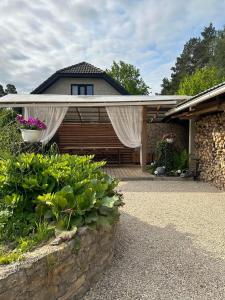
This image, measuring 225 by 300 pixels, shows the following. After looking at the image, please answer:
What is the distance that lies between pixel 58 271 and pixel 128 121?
22.5 feet

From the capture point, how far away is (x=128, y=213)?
15.5 ft

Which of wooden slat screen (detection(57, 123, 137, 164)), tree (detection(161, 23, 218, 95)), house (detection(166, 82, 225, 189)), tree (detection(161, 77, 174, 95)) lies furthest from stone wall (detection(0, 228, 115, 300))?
tree (detection(161, 77, 174, 95))

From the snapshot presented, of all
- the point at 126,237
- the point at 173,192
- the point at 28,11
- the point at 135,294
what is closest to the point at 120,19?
the point at 28,11

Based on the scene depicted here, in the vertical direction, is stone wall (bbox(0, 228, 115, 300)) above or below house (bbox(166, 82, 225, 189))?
below

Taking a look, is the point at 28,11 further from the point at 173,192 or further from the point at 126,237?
the point at 173,192

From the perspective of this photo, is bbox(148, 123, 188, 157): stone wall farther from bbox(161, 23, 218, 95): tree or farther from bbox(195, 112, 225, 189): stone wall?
bbox(161, 23, 218, 95): tree

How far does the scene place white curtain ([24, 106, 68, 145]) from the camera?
8562 millimetres

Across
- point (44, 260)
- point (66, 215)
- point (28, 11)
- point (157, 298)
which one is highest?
point (28, 11)

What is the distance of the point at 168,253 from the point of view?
3203 mm

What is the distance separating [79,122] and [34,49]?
3276 mm

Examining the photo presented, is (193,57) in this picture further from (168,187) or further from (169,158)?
(168,187)

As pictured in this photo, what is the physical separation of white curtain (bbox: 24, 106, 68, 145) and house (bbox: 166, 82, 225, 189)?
3.46 metres

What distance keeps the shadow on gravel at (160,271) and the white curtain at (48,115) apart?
18.2 ft

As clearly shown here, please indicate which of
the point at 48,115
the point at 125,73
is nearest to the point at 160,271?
the point at 48,115
